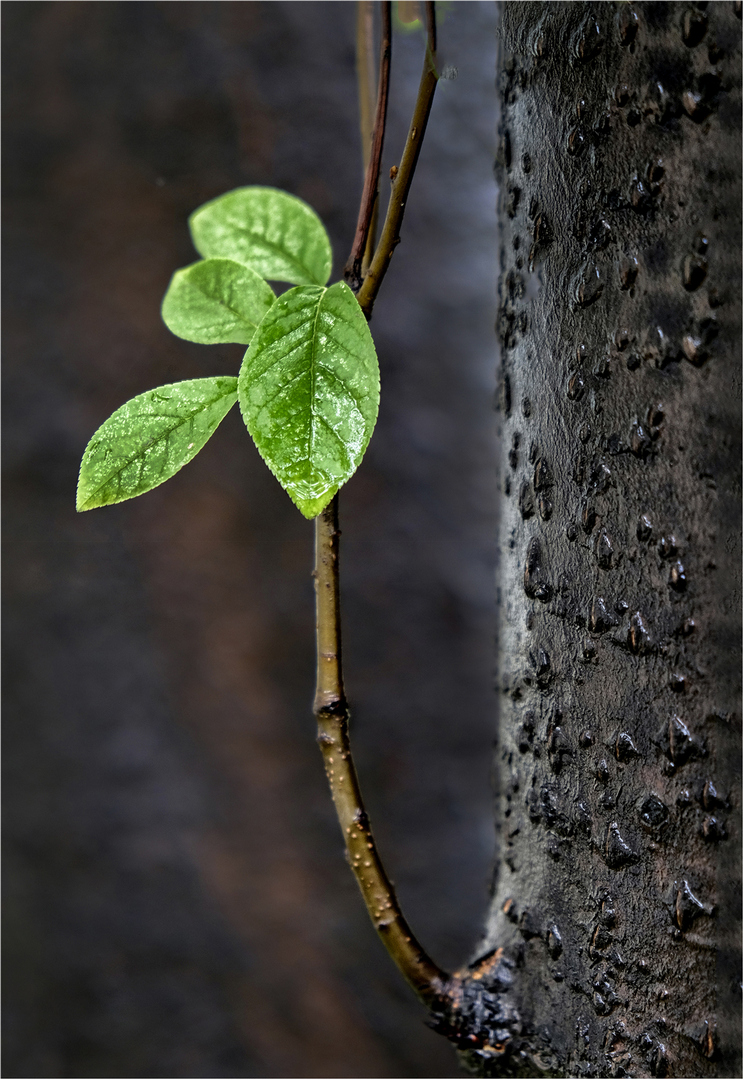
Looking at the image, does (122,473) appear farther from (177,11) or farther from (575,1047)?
(177,11)

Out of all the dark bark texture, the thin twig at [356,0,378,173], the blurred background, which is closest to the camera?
the dark bark texture

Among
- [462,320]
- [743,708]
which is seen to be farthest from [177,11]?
[743,708]

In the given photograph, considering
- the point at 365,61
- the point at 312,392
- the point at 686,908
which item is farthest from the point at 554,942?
the point at 365,61

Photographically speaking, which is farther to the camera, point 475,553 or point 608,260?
point 475,553

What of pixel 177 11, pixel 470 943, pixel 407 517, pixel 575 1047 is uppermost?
pixel 177 11

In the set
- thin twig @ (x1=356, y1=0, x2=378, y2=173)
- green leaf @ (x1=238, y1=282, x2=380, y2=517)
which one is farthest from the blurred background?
green leaf @ (x1=238, y1=282, x2=380, y2=517)

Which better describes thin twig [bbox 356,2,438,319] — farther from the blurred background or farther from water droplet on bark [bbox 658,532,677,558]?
the blurred background
